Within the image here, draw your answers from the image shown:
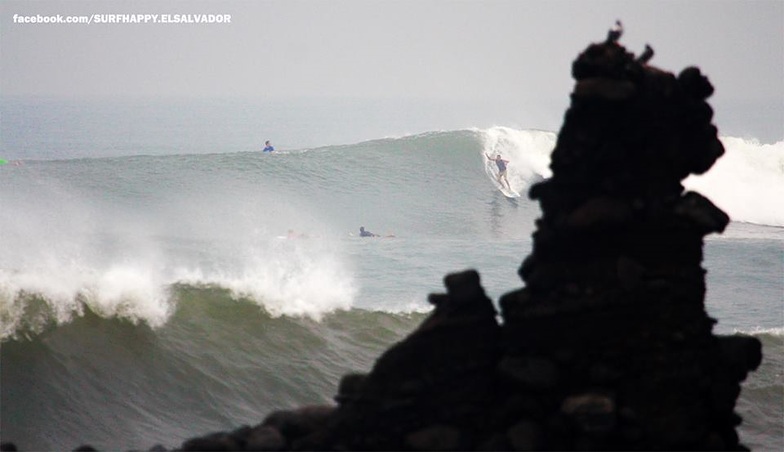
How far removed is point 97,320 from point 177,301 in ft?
7.72

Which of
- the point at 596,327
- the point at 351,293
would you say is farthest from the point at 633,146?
the point at 351,293

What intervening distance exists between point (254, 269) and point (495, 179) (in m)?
27.0

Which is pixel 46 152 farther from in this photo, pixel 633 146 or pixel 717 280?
pixel 633 146

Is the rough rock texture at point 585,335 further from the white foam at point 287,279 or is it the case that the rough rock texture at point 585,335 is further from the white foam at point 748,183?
the white foam at point 748,183

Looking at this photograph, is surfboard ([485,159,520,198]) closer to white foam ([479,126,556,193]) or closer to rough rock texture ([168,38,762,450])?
white foam ([479,126,556,193])

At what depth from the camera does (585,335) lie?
413 inches

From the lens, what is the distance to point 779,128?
165m

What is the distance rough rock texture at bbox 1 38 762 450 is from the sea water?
5597 mm

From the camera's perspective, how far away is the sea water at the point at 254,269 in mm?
17172

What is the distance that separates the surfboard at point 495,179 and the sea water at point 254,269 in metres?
0.40

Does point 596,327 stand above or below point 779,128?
below

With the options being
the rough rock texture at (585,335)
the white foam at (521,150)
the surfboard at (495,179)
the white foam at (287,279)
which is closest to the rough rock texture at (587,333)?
the rough rock texture at (585,335)

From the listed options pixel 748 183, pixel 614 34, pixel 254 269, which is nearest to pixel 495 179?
pixel 748 183

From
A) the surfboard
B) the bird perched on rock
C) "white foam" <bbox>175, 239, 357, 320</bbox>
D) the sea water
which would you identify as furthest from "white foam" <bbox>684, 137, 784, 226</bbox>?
the bird perched on rock
